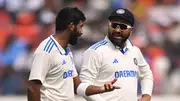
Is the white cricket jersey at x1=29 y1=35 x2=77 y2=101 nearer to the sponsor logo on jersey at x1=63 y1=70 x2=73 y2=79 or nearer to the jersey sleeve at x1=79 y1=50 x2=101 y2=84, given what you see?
the sponsor logo on jersey at x1=63 y1=70 x2=73 y2=79

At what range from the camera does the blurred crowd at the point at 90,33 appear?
39.8 feet

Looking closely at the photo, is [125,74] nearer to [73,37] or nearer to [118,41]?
[118,41]

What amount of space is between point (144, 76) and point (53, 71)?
1135 mm

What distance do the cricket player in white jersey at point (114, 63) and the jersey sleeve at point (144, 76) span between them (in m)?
0.17

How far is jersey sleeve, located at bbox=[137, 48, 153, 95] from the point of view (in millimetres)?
6348

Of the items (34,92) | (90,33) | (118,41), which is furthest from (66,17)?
(90,33)

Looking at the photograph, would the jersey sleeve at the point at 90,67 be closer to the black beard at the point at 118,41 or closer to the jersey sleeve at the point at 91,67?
the jersey sleeve at the point at 91,67

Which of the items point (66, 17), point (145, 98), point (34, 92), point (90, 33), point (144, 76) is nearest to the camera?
point (34, 92)

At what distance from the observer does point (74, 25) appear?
5871 millimetres

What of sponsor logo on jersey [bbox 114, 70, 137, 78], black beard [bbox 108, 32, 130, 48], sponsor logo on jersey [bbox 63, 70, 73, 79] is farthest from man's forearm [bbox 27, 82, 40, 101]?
black beard [bbox 108, 32, 130, 48]

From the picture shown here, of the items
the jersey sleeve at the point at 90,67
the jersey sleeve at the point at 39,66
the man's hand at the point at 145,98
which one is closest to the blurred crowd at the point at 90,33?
the man's hand at the point at 145,98

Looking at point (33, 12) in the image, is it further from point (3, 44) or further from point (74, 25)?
point (74, 25)

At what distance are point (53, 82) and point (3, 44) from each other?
6.77 m

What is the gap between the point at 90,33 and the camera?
501 inches
